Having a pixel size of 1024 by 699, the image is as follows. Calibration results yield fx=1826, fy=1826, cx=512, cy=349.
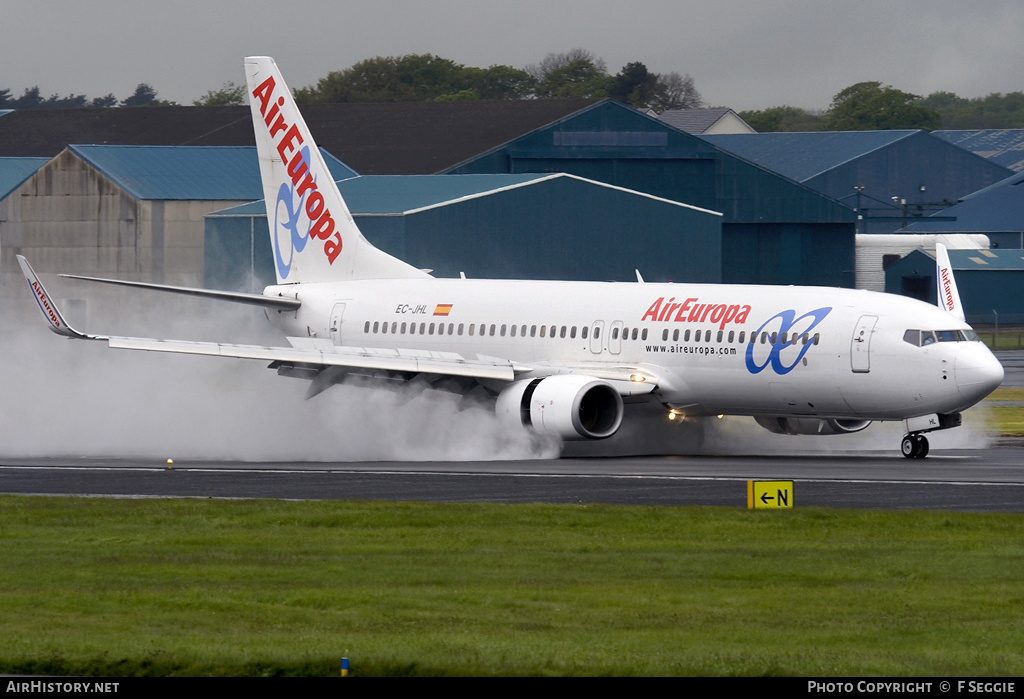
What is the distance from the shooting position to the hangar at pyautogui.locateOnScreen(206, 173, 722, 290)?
→ 68125 mm

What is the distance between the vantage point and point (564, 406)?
36.1 meters

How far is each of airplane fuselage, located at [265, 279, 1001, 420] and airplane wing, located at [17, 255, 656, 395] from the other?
0.77ft

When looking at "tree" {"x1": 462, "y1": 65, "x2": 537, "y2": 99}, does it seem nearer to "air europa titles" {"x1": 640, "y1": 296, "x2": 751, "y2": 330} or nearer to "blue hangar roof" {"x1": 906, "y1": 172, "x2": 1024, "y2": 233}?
"blue hangar roof" {"x1": 906, "y1": 172, "x2": 1024, "y2": 233}

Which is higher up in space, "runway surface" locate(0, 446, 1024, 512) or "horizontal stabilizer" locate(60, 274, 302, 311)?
"horizontal stabilizer" locate(60, 274, 302, 311)

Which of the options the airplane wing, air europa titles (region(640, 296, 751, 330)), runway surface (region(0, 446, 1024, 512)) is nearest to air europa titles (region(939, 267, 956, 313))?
runway surface (region(0, 446, 1024, 512))

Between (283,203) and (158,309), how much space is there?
21510 mm

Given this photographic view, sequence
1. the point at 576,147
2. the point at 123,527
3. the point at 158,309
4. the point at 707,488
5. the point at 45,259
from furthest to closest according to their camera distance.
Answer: the point at 576,147 → the point at 45,259 → the point at 158,309 → the point at 707,488 → the point at 123,527

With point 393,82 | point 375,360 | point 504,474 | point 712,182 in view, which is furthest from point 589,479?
point 393,82

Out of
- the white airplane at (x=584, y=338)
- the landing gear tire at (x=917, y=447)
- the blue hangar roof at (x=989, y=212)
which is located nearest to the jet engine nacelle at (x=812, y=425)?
the white airplane at (x=584, y=338)

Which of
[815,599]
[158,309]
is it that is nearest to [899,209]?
[158,309]

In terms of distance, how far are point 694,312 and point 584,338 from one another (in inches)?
113

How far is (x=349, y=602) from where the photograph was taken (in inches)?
690

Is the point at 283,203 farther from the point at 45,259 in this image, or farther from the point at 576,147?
the point at 576,147

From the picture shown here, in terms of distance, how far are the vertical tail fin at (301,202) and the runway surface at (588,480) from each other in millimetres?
9699
